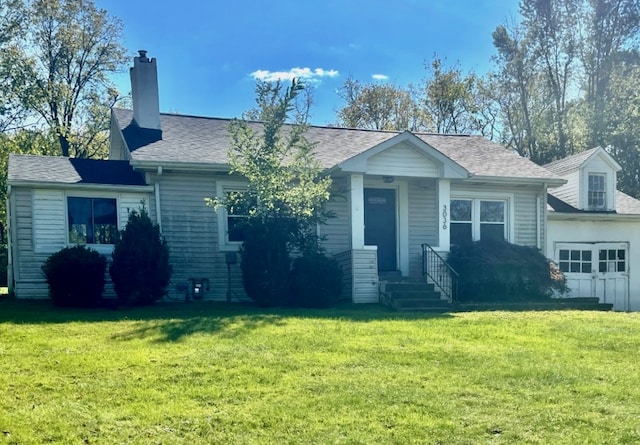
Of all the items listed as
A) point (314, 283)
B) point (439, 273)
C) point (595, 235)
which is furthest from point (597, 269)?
point (314, 283)

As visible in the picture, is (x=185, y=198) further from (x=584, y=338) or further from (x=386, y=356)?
(x=584, y=338)

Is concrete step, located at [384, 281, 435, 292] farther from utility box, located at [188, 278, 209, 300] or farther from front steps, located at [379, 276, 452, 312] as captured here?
utility box, located at [188, 278, 209, 300]

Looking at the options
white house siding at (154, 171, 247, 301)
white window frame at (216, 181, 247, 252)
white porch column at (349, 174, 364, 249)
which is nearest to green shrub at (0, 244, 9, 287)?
white house siding at (154, 171, 247, 301)

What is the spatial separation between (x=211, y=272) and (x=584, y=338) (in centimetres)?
809

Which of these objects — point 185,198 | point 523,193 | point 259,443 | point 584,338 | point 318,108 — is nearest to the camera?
point 259,443

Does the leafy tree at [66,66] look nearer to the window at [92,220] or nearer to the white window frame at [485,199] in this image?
the window at [92,220]

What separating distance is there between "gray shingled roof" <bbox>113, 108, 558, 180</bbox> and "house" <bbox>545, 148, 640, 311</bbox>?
6.17 ft

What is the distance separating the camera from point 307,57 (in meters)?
25.3

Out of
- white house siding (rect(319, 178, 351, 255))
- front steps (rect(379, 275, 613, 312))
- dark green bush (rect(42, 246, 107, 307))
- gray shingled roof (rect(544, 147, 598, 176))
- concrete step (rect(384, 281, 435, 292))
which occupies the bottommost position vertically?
front steps (rect(379, 275, 613, 312))

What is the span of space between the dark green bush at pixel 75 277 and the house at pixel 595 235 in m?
12.2

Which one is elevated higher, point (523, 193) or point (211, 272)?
point (523, 193)

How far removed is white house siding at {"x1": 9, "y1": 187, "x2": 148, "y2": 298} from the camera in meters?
10.9

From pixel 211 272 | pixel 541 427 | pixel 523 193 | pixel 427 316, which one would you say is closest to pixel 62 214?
pixel 211 272

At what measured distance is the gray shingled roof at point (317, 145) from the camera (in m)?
12.3
